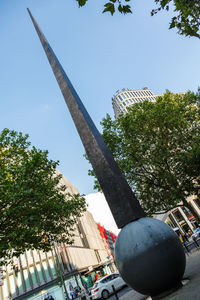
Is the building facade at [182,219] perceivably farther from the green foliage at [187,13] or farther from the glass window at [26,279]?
the green foliage at [187,13]

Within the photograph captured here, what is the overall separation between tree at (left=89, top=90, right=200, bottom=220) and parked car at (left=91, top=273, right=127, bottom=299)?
6526 millimetres

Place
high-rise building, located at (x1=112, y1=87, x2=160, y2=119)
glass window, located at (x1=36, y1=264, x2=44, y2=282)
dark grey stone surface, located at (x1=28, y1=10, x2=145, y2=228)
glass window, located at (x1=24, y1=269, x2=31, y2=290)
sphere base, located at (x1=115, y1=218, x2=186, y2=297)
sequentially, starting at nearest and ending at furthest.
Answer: sphere base, located at (x1=115, y1=218, x2=186, y2=297) → dark grey stone surface, located at (x1=28, y1=10, x2=145, y2=228) → glass window, located at (x1=24, y1=269, x2=31, y2=290) → glass window, located at (x1=36, y1=264, x2=44, y2=282) → high-rise building, located at (x1=112, y1=87, x2=160, y2=119)

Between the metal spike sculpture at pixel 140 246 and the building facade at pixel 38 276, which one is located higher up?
the building facade at pixel 38 276

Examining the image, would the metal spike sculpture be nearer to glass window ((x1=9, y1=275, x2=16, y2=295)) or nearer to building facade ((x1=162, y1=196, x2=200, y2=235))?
glass window ((x1=9, y1=275, x2=16, y2=295))

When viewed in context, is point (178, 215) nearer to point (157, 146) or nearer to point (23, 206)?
point (157, 146)

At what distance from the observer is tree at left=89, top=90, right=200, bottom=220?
14.6 meters

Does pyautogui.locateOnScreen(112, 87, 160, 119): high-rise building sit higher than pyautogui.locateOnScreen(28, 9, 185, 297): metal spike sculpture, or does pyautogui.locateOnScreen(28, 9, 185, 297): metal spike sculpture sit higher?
pyautogui.locateOnScreen(112, 87, 160, 119): high-rise building

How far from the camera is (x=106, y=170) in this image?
5.64 meters

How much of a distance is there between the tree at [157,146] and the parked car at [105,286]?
653cm

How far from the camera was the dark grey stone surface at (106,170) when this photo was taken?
509 cm

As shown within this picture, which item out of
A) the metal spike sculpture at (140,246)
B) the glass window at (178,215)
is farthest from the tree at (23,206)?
the glass window at (178,215)

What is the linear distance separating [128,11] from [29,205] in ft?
31.6

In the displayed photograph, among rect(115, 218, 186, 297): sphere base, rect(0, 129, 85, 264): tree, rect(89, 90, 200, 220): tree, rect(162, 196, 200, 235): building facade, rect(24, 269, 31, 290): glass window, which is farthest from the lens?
rect(162, 196, 200, 235): building facade

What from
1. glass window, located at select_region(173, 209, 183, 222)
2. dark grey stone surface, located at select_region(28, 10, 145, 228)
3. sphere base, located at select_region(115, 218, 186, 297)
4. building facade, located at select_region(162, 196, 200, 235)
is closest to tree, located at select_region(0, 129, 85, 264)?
dark grey stone surface, located at select_region(28, 10, 145, 228)
